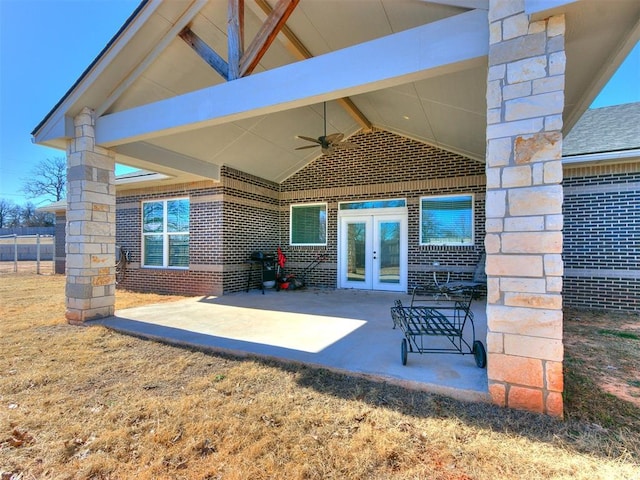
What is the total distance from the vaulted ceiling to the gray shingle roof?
1994 mm

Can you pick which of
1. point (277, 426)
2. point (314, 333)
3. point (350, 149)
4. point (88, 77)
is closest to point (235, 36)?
point (88, 77)

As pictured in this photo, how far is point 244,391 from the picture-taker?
2.89 metres

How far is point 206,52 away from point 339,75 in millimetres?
2144

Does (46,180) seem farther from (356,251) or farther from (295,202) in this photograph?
(356,251)

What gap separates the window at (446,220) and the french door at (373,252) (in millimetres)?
559

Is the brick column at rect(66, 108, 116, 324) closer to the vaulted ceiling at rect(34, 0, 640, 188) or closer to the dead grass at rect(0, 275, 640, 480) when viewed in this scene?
the vaulted ceiling at rect(34, 0, 640, 188)

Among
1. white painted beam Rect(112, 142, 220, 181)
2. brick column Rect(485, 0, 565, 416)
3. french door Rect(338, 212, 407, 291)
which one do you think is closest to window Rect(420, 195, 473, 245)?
french door Rect(338, 212, 407, 291)

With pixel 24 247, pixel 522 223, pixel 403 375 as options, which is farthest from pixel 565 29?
pixel 24 247

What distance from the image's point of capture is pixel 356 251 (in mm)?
9258

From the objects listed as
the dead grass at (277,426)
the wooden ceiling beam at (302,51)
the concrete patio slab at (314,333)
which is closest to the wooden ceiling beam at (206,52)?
the wooden ceiling beam at (302,51)

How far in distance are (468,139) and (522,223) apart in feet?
16.1

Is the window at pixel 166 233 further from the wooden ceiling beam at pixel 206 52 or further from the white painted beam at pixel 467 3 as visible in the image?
the white painted beam at pixel 467 3

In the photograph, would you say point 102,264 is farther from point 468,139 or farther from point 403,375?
point 468,139

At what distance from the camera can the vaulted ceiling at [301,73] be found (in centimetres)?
A: 286
